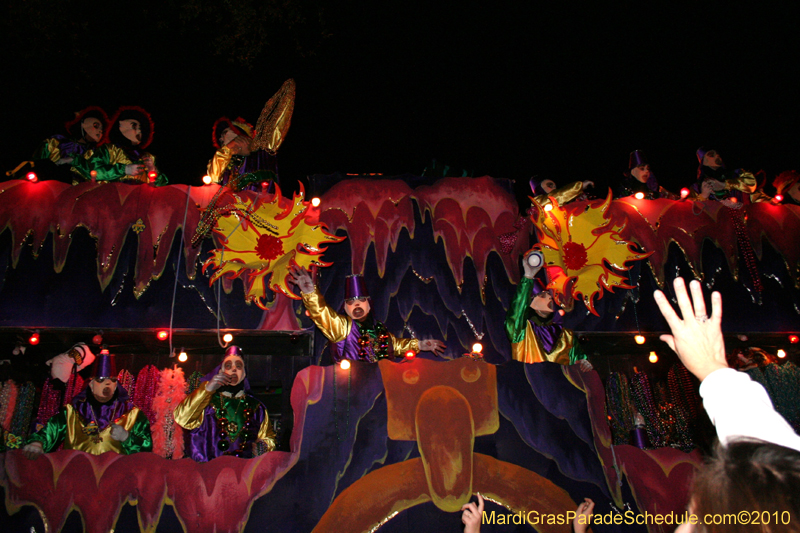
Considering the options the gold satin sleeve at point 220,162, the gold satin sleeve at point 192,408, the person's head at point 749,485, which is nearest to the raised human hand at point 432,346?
the gold satin sleeve at point 192,408

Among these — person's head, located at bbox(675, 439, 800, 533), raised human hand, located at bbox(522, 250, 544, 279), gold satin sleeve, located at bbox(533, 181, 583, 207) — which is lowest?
person's head, located at bbox(675, 439, 800, 533)

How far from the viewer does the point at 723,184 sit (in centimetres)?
504

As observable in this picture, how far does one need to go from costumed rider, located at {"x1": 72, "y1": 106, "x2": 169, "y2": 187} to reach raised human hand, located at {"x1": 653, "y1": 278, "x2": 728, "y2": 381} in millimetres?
4318

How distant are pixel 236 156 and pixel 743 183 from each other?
4.81 metres

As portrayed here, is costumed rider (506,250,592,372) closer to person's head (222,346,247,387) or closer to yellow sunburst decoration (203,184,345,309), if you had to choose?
yellow sunburst decoration (203,184,345,309)

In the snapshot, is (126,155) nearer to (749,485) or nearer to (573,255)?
(573,255)

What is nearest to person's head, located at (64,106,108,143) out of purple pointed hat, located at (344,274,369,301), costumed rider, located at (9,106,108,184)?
costumed rider, located at (9,106,108,184)

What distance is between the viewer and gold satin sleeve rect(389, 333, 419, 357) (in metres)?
4.00

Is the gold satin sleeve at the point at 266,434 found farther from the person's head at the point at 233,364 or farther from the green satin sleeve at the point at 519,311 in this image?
the green satin sleeve at the point at 519,311

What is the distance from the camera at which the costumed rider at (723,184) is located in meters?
5.04

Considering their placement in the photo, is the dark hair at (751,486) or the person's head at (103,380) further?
the person's head at (103,380)

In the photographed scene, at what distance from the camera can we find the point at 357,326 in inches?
156

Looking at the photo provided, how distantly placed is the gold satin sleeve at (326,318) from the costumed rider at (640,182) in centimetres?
308

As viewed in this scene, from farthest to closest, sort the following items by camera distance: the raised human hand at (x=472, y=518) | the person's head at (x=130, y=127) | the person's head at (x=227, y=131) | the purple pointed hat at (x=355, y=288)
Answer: the person's head at (x=227, y=131)
the person's head at (x=130, y=127)
the purple pointed hat at (x=355, y=288)
the raised human hand at (x=472, y=518)
